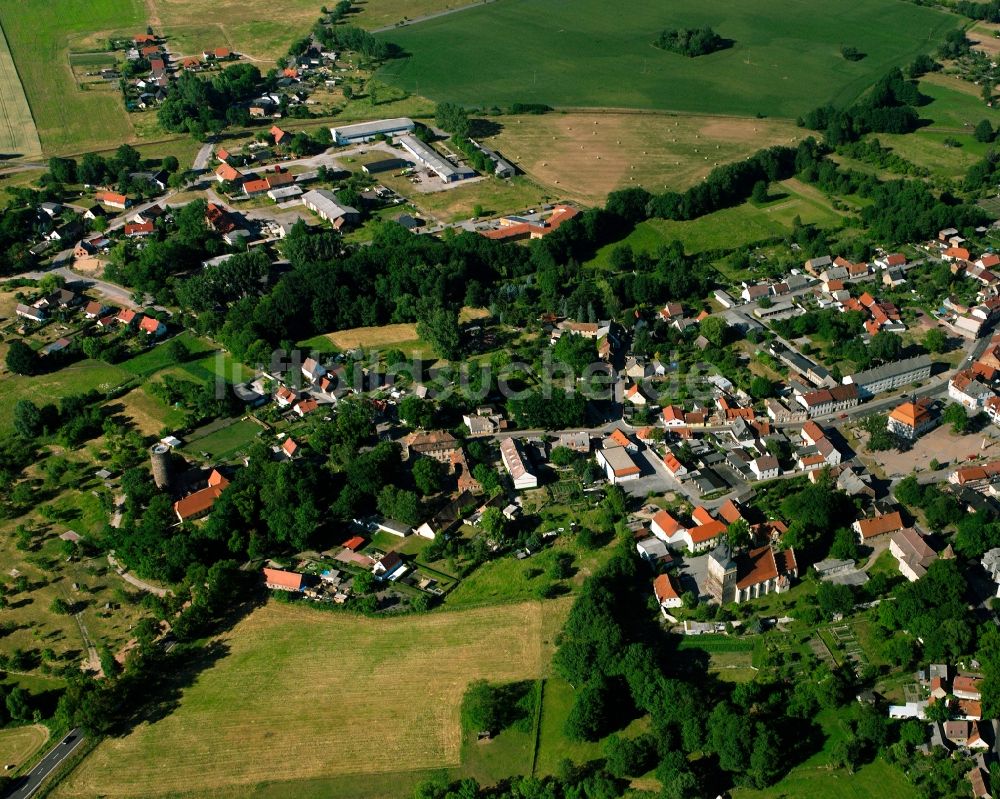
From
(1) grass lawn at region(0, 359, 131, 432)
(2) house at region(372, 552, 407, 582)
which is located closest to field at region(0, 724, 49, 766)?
(2) house at region(372, 552, 407, 582)

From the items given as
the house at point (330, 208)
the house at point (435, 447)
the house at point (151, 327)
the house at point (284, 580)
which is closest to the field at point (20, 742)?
the house at point (284, 580)

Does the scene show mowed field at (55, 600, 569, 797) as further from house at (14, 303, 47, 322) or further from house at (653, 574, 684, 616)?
house at (14, 303, 47, 322)

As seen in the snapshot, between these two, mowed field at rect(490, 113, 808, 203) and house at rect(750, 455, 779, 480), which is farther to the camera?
mowed field at rect(490, 113, 808, 203)

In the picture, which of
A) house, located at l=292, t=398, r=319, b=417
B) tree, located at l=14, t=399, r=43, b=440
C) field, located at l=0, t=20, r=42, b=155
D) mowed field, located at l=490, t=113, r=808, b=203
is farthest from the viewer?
field, located at l=0, t=20, r=42, b=155

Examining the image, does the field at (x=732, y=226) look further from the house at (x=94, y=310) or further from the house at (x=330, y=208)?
the house at (x=94, y=310)

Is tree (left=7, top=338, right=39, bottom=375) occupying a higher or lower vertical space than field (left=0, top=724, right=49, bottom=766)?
higher

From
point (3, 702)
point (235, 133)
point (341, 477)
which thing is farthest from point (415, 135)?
point (3, 702)

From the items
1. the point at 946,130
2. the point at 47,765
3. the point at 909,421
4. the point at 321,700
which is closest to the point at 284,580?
the point at 321,700
